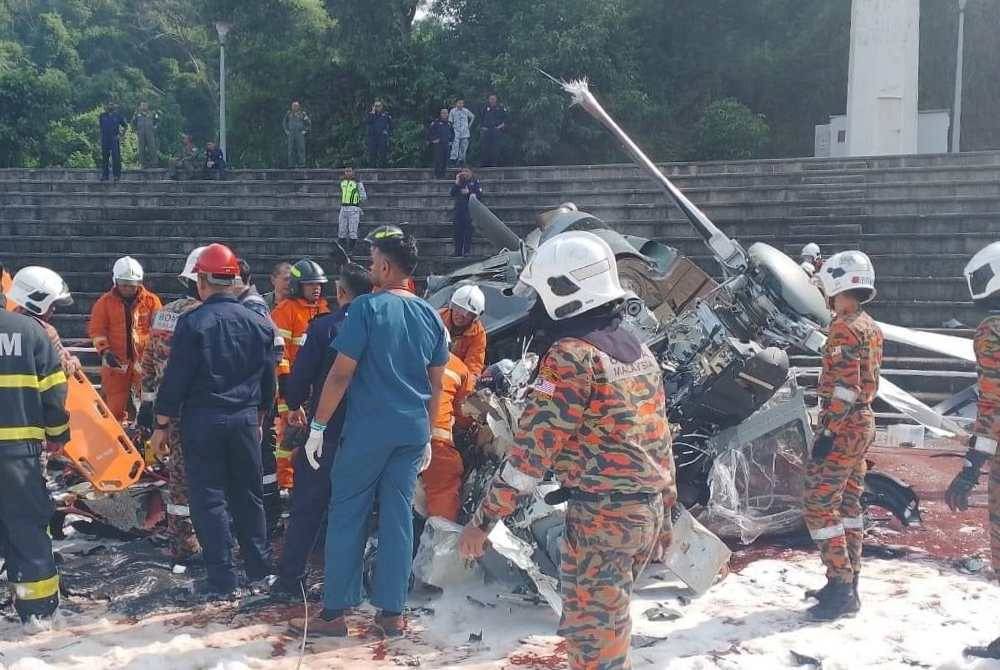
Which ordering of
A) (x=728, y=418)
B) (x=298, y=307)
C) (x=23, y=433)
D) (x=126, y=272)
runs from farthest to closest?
(x=126, y=272) → (x=298, y=307) → (x=728, y=418) → (x=23, y=433)

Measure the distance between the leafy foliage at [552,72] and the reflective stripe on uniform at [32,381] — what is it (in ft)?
58.5

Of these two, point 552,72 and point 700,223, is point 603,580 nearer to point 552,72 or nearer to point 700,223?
point 700,223

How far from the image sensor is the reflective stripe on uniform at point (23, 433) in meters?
4.21

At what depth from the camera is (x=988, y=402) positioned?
4406 millimetres

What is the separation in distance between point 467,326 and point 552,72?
1597cm

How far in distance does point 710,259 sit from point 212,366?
9720 millimetres

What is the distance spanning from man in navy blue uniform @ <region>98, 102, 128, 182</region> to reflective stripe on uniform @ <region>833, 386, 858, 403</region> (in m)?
15.8

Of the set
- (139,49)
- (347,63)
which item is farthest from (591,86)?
(139,49)

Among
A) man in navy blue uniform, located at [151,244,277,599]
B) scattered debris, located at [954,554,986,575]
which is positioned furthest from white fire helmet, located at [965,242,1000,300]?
man in navy blue uniform, located at [151,244,277,599]

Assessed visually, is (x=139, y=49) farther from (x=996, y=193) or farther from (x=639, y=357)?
(x=639, y=357)

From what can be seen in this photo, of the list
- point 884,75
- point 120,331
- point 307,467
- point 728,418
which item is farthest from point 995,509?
point 884,75

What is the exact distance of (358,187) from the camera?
14.6 meters

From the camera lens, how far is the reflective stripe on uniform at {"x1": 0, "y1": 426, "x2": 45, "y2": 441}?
13.8 ft

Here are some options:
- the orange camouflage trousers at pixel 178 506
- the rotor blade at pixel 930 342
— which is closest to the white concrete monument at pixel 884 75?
the rotor blade at pixel 930 342
